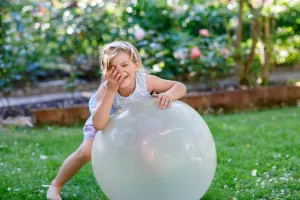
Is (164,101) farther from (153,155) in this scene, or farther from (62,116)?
(62,116)

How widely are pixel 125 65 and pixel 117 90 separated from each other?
0.59 ft

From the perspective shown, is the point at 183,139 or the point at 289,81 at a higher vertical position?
the point at 183,139

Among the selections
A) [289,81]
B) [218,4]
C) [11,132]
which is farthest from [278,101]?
[11,132]

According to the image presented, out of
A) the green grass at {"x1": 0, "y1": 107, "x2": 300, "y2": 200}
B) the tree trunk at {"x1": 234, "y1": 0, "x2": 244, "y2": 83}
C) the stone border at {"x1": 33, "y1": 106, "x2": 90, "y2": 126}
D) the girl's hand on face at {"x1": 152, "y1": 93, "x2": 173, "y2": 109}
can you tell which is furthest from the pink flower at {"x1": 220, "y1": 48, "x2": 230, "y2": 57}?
the girl's hand on face at {"x1": 152, "y1": 93, "x2": 173, "y2": 109}

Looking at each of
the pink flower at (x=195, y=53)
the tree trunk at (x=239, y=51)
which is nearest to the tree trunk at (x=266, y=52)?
the tree trunk at (x=239, y=51)

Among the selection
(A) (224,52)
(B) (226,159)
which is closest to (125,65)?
(B) (226,159)

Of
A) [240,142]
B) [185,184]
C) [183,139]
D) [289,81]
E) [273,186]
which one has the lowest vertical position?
[289,81]

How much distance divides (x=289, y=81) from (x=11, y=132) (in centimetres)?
410

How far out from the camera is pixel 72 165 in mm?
3205

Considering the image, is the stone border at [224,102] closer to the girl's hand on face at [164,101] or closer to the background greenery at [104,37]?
the background greenery at [104,37]

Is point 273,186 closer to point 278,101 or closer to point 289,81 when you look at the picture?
point 278,101

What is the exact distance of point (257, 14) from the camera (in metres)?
6.39

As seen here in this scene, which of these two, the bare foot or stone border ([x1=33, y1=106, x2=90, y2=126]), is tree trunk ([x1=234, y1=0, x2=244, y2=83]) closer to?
stone border ([x1=33, y1=106, x2=90, y2=126])

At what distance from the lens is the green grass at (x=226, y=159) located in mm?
3285
